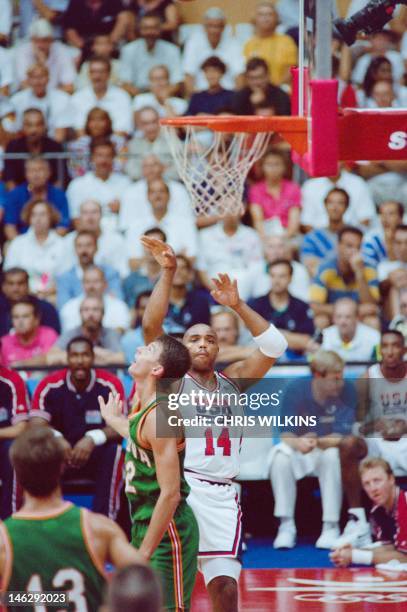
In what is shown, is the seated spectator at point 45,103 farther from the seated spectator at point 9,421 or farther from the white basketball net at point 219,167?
the seated spectator at point 9,421

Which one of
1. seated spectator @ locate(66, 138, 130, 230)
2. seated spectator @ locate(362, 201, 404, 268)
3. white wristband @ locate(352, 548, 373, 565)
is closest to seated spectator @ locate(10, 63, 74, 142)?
seated spectator @ locate(66, 138, 130, 230)

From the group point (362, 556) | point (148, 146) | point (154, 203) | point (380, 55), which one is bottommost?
point (362, 556)

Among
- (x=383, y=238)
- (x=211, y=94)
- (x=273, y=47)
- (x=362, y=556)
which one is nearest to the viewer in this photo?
(x=362, y=556)

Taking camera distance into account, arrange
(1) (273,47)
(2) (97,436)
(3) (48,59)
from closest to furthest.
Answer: (2) (97,436)
(1) (273,47)
(3) (48,59)

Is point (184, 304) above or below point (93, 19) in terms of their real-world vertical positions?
below

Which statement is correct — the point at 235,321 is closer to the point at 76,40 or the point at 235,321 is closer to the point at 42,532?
the point at 76,40

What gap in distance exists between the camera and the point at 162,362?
6.00 meters

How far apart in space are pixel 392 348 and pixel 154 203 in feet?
10.0

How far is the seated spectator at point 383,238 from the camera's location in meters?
11.4

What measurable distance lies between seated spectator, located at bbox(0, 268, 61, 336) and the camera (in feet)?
15.0

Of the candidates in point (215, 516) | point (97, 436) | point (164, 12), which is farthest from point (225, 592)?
point (164, 12)

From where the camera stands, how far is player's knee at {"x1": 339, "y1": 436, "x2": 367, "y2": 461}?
9.62 m

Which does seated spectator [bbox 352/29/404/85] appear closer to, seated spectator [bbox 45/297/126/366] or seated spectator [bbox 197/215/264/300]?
seated spectator [bbox 197/215/264/300]

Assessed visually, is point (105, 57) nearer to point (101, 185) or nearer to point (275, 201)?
point (101, 185)
